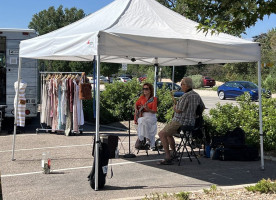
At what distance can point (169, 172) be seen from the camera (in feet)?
24.0

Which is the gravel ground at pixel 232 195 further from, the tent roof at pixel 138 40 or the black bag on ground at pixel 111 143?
the tent roof at pixel 138 40

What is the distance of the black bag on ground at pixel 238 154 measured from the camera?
27.3 feet

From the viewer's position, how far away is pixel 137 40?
6.52 metres

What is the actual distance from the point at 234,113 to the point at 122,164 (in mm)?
3339

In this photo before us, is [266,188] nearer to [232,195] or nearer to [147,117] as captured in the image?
[232,195]

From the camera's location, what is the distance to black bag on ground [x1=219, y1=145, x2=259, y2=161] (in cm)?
833

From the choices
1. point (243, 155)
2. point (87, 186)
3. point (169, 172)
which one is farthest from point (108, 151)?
point (243, 155)

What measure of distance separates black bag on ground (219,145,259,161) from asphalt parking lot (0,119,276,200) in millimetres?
143

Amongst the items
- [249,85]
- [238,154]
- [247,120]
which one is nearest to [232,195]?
[238,154]

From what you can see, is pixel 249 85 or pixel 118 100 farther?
pixel 249 85

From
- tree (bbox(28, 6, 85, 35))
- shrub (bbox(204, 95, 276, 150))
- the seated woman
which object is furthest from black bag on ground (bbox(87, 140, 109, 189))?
tree (bbox(28, 6, 85, 35))

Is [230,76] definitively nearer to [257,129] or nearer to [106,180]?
[257,129]

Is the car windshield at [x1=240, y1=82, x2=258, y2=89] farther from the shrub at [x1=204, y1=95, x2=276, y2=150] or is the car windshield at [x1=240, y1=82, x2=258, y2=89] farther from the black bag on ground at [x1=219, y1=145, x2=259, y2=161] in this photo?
the black bag on ground at [x1=219, y1=145, x2=259, y2=161]

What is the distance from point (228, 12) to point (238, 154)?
4.00 meters
